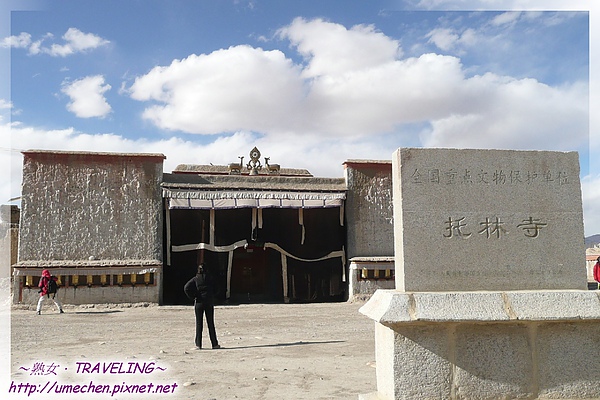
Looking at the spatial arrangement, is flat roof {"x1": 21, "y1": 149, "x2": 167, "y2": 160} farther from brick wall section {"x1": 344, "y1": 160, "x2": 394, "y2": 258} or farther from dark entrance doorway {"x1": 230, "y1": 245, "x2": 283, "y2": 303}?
brick wall section {"x1": 344, "y1": 160, "x2": 394, "y2": 258}

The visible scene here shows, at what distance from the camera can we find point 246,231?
17.3 meters

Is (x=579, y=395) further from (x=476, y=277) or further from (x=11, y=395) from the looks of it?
(x=11, y=395)

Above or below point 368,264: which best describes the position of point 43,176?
above

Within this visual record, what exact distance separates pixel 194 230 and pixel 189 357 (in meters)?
9.59

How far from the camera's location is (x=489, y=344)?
430 centimetres

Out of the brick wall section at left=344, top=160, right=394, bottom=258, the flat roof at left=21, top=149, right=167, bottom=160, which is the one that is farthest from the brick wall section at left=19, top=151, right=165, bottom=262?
the brick wall section at left=344, top=160, right=394, bottom=258

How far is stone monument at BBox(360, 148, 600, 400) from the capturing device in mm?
4199

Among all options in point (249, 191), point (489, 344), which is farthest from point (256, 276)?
point (489, 344)

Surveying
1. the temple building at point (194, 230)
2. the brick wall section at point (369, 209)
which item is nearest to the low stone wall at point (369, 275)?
the temple building at point (194, 230)

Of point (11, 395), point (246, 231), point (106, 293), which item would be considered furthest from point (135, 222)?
point (11, 395)

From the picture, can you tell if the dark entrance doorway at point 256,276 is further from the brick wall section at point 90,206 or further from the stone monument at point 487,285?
the stone monument at point 487,285

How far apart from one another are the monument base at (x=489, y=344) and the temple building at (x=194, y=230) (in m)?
12.1

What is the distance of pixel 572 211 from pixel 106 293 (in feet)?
43.9

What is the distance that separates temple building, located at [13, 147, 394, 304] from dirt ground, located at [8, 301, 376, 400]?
181cm
